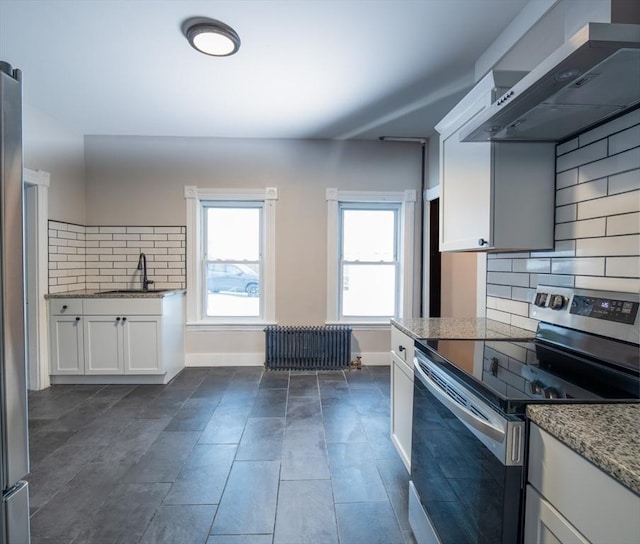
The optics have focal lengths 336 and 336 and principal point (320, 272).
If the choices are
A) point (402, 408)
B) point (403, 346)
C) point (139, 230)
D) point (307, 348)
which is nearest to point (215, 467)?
point (402, 408)

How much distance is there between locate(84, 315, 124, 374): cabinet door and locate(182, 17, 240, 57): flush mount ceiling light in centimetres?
248

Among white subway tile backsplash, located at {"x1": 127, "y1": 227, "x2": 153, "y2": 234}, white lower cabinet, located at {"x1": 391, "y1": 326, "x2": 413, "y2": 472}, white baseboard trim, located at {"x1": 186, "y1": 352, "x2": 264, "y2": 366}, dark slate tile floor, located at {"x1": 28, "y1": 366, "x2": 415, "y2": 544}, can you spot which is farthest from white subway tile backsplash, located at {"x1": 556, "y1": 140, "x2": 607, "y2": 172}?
white subway tile backsplash, located at {"x1": 127, "y1": 227, "x2": 153, "y2": 234}

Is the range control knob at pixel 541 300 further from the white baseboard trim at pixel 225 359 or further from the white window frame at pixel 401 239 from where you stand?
the white baseboard trim at pixel 225 359

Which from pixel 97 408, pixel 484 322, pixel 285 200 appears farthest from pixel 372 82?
pixel 97 408

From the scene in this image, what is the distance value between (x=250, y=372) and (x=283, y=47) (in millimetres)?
2977

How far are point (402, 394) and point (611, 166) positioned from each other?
1398 mm

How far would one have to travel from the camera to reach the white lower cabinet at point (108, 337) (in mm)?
3223

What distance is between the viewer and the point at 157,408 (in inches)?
110

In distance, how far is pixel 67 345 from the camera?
325 cm

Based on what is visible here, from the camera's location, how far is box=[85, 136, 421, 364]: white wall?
374 cm

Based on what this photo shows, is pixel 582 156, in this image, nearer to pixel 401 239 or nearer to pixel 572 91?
pixel 572 91

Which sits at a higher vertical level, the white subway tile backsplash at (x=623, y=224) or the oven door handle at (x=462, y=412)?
the white subway tile backsplash at (x=623, y=224)

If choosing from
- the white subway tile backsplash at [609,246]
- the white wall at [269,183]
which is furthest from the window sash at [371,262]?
the white subway tile backsplash at [609,246]

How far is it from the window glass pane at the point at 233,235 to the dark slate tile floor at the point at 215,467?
59.5 inches
